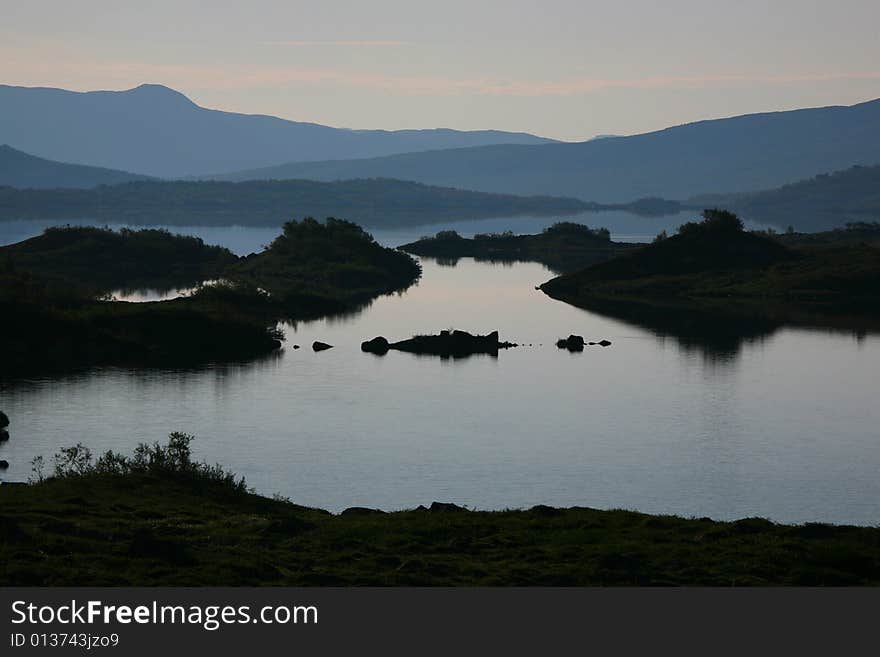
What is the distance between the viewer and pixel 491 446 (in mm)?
65312

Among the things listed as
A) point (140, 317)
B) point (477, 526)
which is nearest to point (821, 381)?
point (140, 317)

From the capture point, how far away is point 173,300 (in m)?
109

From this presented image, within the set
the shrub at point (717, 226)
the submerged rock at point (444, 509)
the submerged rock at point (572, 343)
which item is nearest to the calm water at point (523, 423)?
the submerged rock at point (572, 343)

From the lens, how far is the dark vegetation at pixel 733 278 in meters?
145

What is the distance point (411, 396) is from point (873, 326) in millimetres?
61666

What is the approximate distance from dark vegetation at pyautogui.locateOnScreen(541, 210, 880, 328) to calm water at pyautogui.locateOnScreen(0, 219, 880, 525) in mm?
32105

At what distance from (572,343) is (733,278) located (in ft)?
191

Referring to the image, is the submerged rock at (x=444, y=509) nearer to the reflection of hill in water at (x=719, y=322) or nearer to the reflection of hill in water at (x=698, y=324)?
the reflection of hill in water at (x=719, y=322)

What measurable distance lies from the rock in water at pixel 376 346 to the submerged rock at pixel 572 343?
13.9 m

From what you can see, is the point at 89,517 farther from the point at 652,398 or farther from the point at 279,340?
the point at 279,340

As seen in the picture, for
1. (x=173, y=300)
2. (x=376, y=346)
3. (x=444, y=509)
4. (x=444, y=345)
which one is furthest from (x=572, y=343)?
(x=444, y=509)

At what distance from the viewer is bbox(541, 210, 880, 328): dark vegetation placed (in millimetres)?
145125

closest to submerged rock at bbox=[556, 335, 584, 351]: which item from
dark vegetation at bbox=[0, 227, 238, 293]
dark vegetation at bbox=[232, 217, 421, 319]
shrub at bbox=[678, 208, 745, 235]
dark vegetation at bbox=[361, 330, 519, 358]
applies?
dark vegetation at bbox=[361, 330, 519, 358]

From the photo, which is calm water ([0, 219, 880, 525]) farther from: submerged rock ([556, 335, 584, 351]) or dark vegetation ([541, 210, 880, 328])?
dark vegetation ([541, 210, 880, 328])
